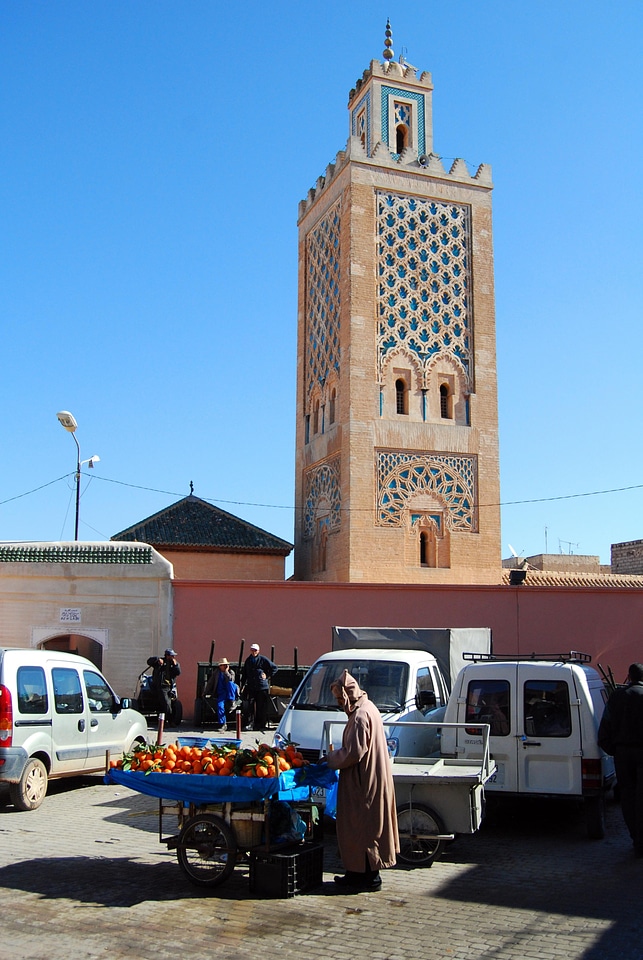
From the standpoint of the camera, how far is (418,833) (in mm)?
7422

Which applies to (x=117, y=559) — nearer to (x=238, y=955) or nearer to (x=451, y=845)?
(x=451, y=845)

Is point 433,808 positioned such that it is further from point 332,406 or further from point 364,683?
point 332,406

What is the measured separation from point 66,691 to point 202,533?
19.0 meters

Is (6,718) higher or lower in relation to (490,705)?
lower

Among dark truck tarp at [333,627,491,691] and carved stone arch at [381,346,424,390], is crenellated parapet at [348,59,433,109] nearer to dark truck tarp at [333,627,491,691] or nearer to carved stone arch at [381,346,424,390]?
carved stone arch at [381,346,424,390]

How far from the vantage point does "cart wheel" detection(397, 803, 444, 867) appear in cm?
739

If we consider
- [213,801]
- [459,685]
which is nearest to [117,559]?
[459,685]

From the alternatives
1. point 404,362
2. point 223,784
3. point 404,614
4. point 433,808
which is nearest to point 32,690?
point 223,784

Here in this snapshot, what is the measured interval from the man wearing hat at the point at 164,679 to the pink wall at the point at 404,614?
2.39m

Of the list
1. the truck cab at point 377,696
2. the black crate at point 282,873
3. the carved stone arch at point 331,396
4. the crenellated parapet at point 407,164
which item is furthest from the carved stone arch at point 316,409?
the black crate at point 282,873

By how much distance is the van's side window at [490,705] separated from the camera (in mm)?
8992

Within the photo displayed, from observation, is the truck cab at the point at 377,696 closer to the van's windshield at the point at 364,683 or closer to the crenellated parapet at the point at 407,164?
the van's windshield at the point at 364,683

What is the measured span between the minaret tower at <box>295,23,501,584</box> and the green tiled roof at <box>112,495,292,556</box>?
1.55 m

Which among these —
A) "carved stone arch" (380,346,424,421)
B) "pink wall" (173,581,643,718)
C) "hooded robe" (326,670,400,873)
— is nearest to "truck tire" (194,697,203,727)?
"pink wall" (173,581,643,718)
